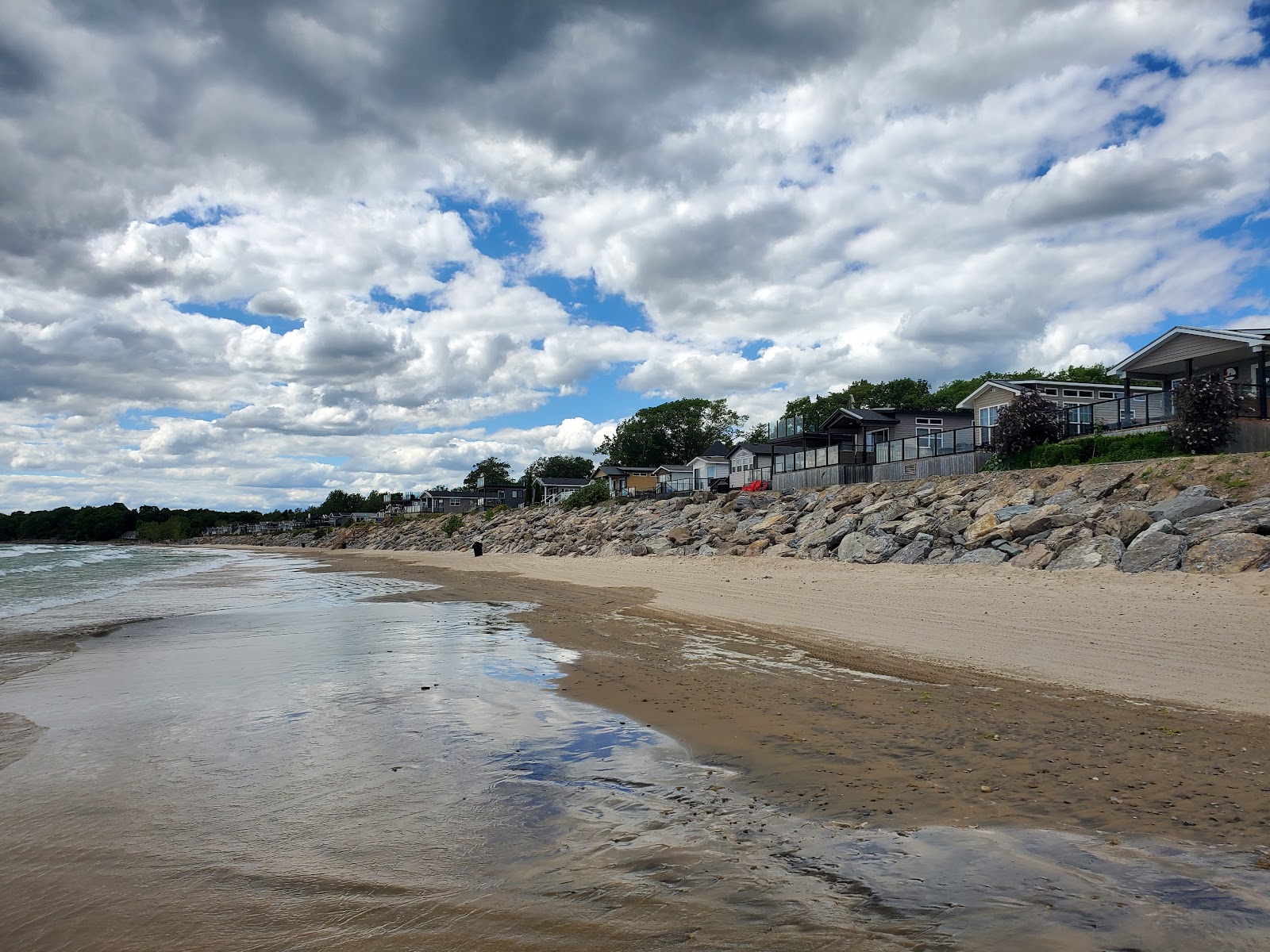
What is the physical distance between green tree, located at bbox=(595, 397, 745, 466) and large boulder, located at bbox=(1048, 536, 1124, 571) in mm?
91143

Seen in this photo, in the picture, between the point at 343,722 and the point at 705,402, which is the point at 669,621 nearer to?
the point at 343,722

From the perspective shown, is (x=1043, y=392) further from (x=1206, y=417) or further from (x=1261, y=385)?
(x=1206, y=417)

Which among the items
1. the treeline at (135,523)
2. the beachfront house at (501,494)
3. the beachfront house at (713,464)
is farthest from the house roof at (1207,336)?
the treeline at (135,523)

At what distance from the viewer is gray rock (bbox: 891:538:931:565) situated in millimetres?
21922

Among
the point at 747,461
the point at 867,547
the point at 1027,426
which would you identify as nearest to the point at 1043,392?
the point at 1027,426

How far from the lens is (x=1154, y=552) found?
15938 mm

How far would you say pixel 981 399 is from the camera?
45062 mm

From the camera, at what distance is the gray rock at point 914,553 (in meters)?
21.9

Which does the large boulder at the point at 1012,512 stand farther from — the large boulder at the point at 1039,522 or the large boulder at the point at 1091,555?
the large boulder at the point at 1091,555

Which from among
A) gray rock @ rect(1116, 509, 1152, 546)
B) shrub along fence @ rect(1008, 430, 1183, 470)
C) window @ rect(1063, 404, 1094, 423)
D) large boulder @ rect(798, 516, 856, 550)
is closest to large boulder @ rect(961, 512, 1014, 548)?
gray rock @ rect(1116, 509, 1152, 546)

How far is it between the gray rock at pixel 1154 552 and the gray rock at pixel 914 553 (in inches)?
236

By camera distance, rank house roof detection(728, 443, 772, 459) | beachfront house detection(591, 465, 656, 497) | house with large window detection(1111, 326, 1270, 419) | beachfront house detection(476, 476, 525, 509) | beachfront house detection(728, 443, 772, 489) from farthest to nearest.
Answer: beachfront house detection(476, 476, 525, 509), beachfront house detection(591, 465, 656, 497), house roof detection(728, 443, 772, 459), beachfront house detection(728, 443, 772, 489), house with large window detection(1111, 326, 1270, 419)

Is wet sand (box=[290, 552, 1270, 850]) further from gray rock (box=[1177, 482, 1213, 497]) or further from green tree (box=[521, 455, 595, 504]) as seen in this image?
green tree (box=[521, 455, 595, 504])

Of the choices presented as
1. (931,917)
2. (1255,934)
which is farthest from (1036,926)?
(1255,934)
